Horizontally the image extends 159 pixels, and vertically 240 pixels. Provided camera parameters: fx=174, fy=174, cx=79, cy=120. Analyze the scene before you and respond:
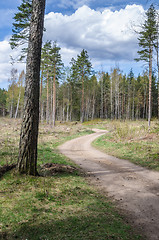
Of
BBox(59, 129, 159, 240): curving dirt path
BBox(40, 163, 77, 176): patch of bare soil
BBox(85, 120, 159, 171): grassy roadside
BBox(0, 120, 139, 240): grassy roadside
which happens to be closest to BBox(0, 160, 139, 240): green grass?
BBox(0, 120, 139, 240): grassy roadside

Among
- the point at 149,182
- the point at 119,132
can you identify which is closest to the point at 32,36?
the point at 149,182

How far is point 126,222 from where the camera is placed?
4.00 metres

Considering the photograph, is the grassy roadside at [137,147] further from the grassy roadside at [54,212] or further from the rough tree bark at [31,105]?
the rough tree bark at [31,105]

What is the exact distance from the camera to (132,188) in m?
6.26

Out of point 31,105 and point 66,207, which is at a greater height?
point 31,105

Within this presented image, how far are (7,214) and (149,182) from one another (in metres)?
5.37

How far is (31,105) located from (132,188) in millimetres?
4570

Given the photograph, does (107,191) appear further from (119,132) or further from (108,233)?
(119,132)

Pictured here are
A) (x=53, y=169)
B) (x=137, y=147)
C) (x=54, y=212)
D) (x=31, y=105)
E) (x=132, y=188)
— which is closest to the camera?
(x=54, y=212)

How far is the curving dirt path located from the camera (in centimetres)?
411

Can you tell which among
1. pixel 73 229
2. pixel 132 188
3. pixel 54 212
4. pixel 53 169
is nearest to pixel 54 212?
pixel 54 212

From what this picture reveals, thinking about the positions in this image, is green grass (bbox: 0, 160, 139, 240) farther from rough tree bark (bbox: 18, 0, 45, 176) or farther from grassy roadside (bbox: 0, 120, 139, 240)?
rough tree bark (bbox: 18, 0, 45, 176)

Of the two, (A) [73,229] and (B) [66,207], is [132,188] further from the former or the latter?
(A) [73,229]

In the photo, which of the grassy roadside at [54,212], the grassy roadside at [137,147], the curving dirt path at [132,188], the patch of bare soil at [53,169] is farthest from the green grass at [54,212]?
the grassy roadside at [137,147]
